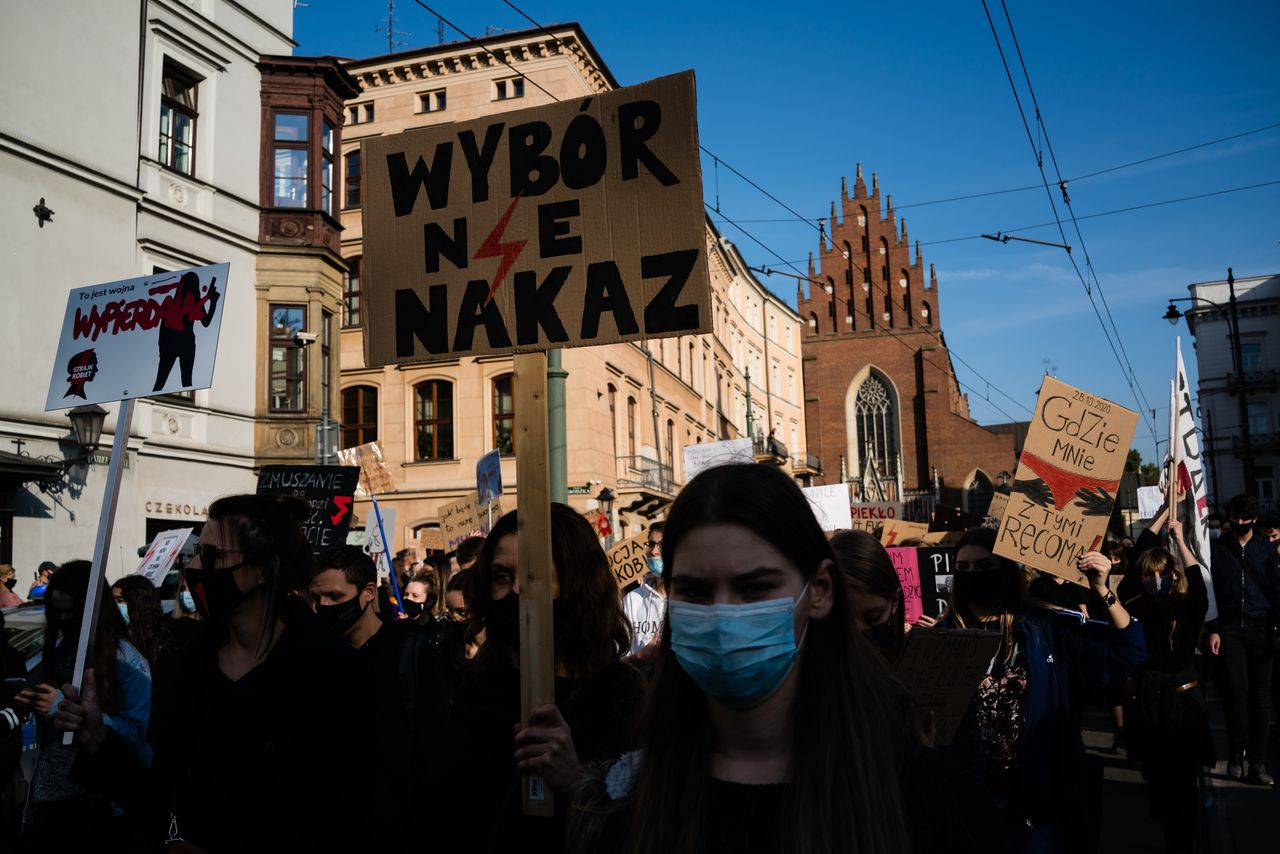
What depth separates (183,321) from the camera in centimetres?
530

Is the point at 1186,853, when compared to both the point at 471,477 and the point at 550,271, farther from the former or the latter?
the point at 471,477

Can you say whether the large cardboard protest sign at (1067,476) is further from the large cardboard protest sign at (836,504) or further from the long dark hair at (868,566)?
the large cardboard protest sign at (836,504)

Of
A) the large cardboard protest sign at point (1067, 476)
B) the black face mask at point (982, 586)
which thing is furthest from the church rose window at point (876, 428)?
the black face mask at point (982, 586)

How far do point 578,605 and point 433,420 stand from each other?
100.0ft

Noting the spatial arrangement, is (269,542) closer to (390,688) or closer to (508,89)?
(390,688)

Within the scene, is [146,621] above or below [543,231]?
below

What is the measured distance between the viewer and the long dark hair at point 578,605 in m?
3.37

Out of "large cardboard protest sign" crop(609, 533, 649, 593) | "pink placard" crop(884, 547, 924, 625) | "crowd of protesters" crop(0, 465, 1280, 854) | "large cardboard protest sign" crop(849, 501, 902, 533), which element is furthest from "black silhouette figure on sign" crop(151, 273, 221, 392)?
"large cardboard protest sign" crop(849, 501, 902, 533)

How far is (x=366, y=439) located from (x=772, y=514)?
33324mm

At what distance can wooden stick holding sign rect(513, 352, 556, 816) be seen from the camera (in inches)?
112

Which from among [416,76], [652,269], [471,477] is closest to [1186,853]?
[652,269]

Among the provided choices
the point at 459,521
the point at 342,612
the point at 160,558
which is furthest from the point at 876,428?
the point at 342,612

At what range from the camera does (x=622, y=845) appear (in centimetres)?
192

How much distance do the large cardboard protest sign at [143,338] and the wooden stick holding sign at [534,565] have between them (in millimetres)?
2697
